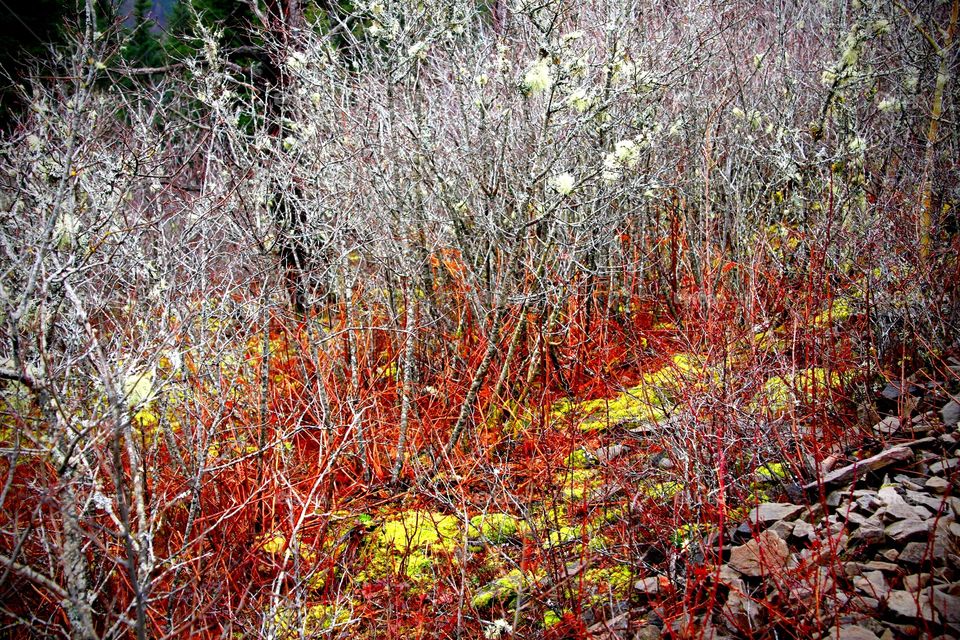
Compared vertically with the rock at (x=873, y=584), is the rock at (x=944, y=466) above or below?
above

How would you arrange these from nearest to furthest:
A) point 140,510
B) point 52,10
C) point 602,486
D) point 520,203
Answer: point 140,510 < point 602,486 < point 520,203 < point 52,10

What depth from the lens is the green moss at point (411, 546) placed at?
336 cm

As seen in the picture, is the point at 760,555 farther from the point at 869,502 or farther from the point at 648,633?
the point at 869,502

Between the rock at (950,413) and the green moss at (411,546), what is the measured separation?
2.54 metres

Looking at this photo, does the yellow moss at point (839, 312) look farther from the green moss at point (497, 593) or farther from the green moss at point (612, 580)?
the green moss at point (497, 593)

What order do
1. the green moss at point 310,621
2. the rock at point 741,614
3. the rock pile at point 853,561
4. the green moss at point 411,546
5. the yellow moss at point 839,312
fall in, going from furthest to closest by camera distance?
the yellow moss at point 839,312 < the green moss at point 411,546 < the green moss at point 310,621 < the rock at point 741,614 < the rock pile at point 853,561

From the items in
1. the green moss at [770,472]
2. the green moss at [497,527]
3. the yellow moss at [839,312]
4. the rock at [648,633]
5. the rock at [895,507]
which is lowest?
the green moss at [497,527]

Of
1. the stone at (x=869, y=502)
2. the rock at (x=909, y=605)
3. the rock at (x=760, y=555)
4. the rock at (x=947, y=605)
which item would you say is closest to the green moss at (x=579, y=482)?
the rock at (x=760, y=555)

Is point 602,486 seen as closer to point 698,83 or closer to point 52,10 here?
point 698,83

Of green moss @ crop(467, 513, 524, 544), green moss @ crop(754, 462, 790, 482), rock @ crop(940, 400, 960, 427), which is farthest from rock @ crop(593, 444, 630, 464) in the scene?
rock @ crop(940, 400, 960, 427)

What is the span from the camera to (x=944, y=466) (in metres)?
2.73

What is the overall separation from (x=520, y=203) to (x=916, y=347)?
2.45 meters

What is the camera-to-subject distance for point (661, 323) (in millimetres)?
5879

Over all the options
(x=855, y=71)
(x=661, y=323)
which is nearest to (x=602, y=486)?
(x=661, y=323)
